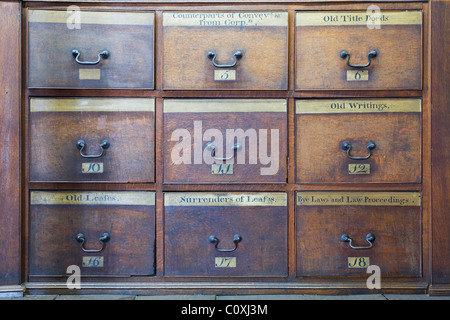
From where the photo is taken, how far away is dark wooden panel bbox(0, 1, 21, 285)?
122 centimetres

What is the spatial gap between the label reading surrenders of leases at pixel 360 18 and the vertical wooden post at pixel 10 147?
3.21 ft

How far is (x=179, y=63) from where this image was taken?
4.07ft

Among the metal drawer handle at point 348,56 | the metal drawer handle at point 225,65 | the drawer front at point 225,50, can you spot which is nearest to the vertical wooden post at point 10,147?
the drawer front at point 225,50

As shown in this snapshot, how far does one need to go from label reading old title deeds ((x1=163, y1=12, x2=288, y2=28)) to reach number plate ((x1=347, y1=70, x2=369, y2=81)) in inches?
13.5

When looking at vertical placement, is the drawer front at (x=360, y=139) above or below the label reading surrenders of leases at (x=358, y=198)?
above

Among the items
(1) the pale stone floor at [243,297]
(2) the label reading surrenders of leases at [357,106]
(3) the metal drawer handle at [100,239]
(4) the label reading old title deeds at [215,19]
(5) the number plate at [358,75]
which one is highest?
(4) the label reading old title deeds at [215,19]

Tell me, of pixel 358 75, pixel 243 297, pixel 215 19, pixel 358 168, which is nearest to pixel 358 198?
pixel 358 168

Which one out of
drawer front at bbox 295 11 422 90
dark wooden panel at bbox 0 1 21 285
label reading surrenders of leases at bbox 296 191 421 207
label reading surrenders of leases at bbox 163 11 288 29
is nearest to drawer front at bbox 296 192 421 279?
label reading surrenders of leases at bbox 296 191 421 207

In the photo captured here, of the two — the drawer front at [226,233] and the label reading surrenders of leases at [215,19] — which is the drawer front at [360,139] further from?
the label reading surrenders of leases at [215,19]

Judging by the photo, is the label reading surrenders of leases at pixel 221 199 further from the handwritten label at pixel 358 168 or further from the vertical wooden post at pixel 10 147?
the vertical wooden post at pixel 10 147

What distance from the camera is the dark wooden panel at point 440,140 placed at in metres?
1.22
